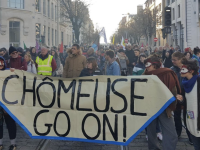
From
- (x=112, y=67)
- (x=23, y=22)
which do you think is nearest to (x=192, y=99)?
(x=112, y=67)

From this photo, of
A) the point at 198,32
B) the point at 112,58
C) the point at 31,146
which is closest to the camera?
the point at 31,146

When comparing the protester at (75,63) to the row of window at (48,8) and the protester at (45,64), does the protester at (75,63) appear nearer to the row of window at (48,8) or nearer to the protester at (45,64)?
the protester at (45,64)

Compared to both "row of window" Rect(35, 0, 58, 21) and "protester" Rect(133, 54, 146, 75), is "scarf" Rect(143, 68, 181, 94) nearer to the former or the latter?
"protester" Rect(133, 54, 146, 75)

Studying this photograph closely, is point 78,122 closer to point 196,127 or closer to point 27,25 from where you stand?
point 196,127

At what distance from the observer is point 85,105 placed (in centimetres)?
521

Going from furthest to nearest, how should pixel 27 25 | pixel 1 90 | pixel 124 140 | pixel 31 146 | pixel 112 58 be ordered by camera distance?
pixel 27 25, pixel 112 58, pixel 31 146, pixel 1 90, pixel 124 140

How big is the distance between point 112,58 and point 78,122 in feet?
10.7

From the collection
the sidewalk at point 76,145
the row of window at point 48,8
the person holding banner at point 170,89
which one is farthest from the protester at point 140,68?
the row of window at point 48,8

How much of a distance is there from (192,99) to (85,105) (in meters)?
1.71

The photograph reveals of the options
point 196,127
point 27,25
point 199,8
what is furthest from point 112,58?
point 199,8

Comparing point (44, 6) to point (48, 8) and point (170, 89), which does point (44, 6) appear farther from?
point (170, 89)

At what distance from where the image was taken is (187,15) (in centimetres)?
3966

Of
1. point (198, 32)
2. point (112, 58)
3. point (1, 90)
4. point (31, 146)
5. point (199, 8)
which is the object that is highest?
point (199, 8)

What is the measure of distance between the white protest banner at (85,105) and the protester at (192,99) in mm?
259
